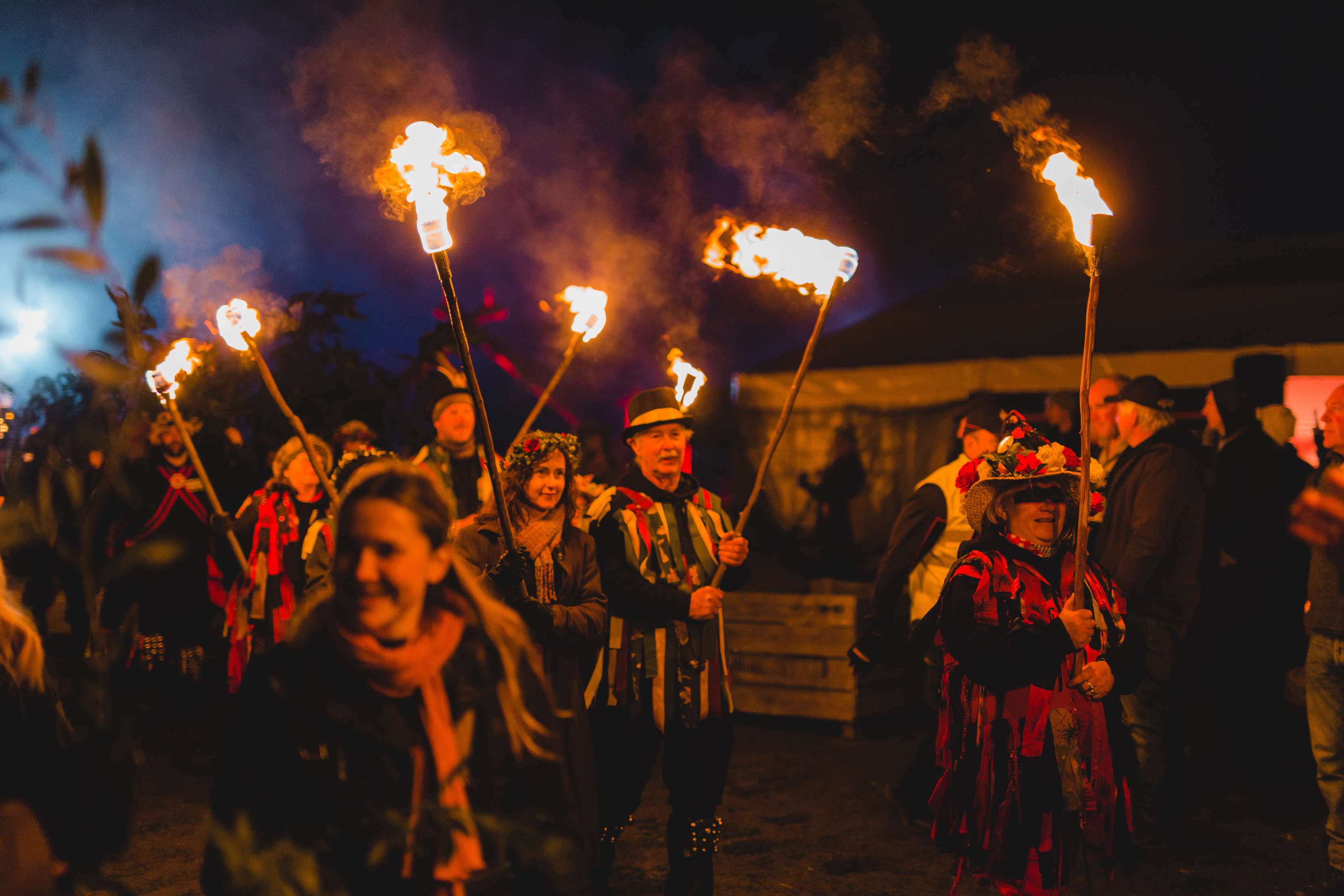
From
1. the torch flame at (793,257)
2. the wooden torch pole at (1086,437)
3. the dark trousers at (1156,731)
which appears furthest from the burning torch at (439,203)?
the dark trousers at (1156,731)

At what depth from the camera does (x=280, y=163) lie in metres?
4.95

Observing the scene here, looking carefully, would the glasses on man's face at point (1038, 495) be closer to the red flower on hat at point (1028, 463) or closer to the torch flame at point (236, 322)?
the red flower on hat at point (1028, 463)

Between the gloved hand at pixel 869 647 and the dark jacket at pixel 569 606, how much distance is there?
134 centimetres

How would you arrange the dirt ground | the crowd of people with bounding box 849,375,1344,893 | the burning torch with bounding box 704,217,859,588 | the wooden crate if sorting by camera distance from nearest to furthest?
the crowd of people with bounding box 849,375,1344,893, the burning torch with bounding box 704,217,859,588, the dirt ground, the wooden crate

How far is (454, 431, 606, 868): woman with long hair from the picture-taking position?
148 inches

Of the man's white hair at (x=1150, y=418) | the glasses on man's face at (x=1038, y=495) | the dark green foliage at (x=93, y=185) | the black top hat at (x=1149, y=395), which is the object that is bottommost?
the glasses on man's face at (x=1038, y=495)

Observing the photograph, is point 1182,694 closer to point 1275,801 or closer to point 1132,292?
point 1275,801

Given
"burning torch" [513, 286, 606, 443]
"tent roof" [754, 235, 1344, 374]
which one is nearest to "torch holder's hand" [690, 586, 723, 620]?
"burning torch" [513, 286, 606, 443]

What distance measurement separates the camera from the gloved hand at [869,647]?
16.2ft

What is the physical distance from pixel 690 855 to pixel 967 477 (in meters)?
1.77

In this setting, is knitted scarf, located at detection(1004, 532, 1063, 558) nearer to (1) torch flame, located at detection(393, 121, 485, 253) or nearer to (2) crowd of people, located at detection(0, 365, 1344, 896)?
(2) crowd of people, located at detection(0, 365, 1344, 896)

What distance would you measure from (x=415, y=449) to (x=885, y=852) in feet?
18.9

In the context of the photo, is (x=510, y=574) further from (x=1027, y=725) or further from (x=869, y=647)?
(x=869, y=647)

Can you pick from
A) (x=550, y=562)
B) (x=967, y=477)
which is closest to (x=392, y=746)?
(x=550, y=562)
